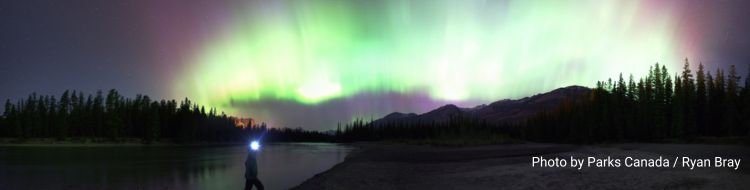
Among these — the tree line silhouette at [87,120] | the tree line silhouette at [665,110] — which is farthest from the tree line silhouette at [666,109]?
the tree line silhouette at [87,120]

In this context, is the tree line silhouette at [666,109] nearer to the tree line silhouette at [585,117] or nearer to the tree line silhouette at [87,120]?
the tree line silhouette at [585,117]

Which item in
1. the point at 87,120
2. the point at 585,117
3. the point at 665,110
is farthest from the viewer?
the point at 87,120

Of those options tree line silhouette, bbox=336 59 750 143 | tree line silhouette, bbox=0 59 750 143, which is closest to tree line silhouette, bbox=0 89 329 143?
tree line silhouette, bbox=0 59 750 143

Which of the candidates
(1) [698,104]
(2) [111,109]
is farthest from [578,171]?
(2) [111,109]

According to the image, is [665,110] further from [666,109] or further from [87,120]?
[87,120]

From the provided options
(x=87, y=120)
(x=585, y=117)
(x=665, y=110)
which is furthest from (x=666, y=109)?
(x=87, y=120)

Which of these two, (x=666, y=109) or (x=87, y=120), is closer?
(x=666, y=109)

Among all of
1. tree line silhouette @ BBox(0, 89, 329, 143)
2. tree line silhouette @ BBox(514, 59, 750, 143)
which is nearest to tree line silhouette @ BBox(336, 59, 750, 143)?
tree line silhouette @ BBox(514, 59, 750, 143)

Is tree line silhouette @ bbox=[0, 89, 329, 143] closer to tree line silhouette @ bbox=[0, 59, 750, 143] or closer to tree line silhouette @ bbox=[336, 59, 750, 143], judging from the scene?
tree line silhouette @ bbox=[0, 59, 750, 143]

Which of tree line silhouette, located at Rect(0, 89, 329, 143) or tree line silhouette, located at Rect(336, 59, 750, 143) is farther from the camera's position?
tree line silhouette, located at Rect(0, 89, 329, 143)

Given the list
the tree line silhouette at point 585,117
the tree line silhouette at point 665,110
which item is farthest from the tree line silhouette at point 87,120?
the tree line silhouette at point 665,110

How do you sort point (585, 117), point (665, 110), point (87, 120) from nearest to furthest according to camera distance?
point (665, 110) → point (585, 117) → point (87, 120)

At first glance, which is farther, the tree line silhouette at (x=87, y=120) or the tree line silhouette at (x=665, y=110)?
the tree line silhouette at (x=87, y=120)

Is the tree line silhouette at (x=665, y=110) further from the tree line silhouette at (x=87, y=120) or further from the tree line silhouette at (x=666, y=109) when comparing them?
the tree line silhouette at (x=87, y=120)
